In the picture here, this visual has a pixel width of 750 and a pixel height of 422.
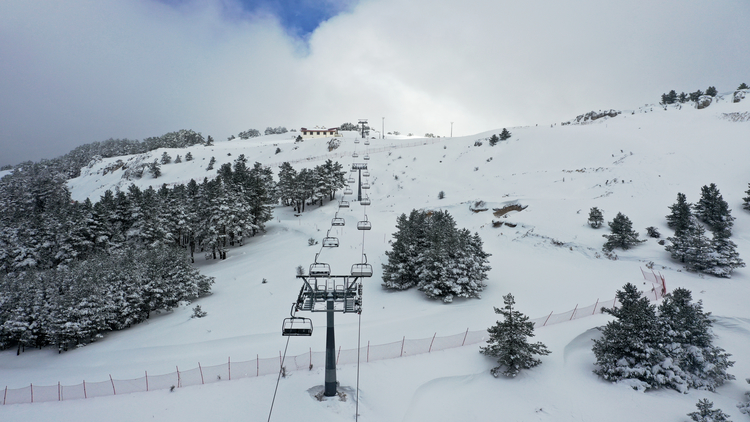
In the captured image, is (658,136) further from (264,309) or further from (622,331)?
(264,309)

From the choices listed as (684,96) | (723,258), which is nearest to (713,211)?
(723,258)

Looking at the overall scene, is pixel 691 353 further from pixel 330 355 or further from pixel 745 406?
pixel 330 355

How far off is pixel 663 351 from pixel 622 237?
17.4m

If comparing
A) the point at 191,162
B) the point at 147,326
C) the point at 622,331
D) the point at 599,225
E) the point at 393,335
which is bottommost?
the point at 147,326

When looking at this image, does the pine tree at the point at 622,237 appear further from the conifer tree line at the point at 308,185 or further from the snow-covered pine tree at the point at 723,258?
the conifer tree line at the point at 308,185

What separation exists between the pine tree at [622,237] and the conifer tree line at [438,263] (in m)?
10.4

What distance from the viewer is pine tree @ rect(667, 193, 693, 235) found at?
2734cm

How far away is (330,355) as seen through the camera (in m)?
12.8

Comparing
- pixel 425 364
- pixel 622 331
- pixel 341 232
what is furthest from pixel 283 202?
pixel 622 331

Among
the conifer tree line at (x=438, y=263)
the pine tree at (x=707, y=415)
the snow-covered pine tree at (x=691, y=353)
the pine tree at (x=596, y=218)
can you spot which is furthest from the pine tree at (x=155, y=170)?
the pine tree at (x=707, y=415)

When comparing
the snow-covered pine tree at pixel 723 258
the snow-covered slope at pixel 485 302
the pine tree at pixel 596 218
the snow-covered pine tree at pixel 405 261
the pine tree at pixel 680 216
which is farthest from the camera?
the pine tree at pixel 596 218

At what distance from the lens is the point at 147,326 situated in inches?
955

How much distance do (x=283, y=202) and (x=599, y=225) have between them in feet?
162

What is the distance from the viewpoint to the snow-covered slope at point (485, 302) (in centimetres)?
1307
